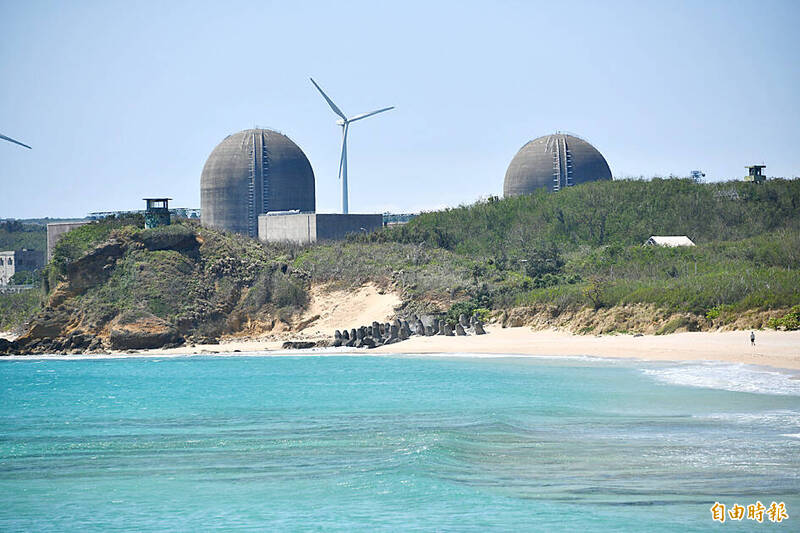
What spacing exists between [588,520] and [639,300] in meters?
27.9

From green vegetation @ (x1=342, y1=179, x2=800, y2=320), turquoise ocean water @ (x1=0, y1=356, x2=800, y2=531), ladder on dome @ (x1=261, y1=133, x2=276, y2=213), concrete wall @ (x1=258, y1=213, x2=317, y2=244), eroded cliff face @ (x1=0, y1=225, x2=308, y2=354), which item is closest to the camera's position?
turquoise ocean water @ (x1=0, y1=356, x2=800, y2=531)

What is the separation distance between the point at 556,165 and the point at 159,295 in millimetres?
36639

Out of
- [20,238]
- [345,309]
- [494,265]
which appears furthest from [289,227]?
[20,238]

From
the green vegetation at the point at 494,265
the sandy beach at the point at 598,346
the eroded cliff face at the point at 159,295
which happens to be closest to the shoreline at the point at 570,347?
the sandy beach at the point at 598,346

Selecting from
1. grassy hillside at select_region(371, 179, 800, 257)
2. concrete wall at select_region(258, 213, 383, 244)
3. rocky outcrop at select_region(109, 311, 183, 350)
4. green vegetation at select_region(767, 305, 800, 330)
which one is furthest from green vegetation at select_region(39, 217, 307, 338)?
green vegetation at select_region(767, 305, 800, 330)

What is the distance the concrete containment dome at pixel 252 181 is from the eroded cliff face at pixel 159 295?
17.7 metres

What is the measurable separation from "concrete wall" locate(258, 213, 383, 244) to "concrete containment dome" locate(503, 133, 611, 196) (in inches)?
499

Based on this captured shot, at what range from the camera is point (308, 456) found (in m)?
18.4

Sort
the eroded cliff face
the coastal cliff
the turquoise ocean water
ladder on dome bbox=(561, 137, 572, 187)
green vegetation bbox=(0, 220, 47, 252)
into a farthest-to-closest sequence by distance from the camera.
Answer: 1. green vegetation bbox=(0, 220, 47, 252)
2. ladder on dome bbox=(561, 137, 572, 187)
3. the eroded cliff face
4. the coastal cliff
5. the turquoise ocean water

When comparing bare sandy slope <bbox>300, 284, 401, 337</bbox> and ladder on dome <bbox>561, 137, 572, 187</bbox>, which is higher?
ladder on dome <bbox>561, 137, 572, 187</bbox>

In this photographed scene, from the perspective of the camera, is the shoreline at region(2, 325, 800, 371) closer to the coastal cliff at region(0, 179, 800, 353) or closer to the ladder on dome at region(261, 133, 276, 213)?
the coastal cliff at region(0, 179, 800, 353)

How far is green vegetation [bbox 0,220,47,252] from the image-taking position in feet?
406

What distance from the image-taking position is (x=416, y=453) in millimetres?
18281

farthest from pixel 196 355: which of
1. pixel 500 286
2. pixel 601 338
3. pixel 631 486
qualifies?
pixel 631 486
